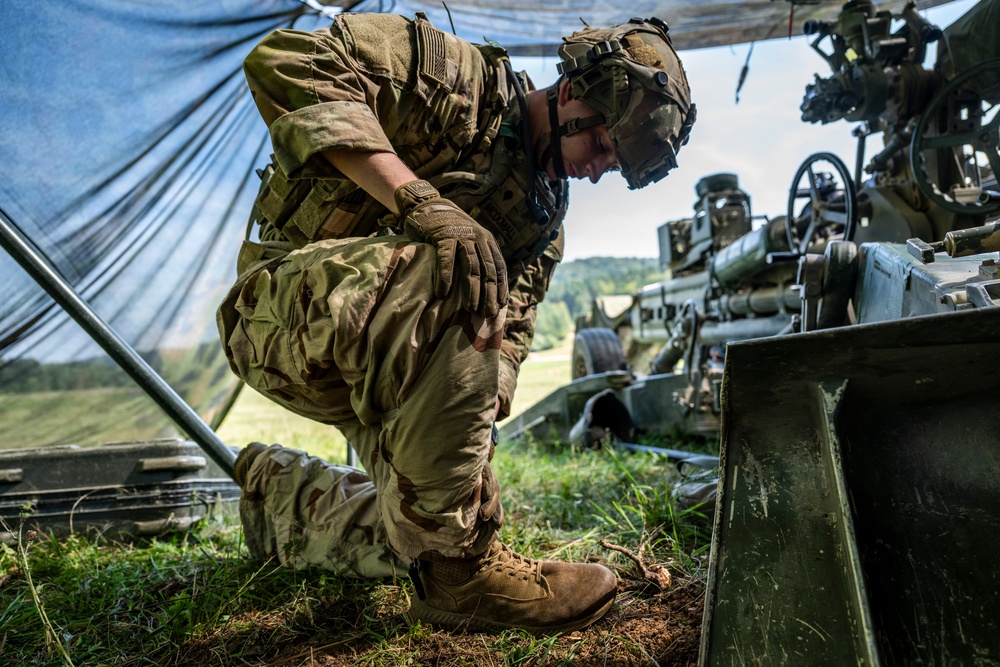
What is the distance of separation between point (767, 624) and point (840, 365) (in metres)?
0.37

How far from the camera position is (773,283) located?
4.05 meters

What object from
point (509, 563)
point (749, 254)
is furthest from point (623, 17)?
point (509, 563)

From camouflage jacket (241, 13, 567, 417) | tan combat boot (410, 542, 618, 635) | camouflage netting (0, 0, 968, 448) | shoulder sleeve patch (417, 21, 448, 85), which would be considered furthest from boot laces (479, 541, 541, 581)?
camouflage netting (0, 0, 968, 448)

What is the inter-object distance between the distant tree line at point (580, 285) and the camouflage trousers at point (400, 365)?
13.3 metres

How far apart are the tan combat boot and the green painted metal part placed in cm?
52

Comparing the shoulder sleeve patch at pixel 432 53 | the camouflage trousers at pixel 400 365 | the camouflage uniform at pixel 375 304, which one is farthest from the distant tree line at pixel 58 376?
the shoulder sleeve patch at pixel 432 53

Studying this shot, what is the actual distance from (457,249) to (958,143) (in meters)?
2.57

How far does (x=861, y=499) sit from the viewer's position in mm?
946

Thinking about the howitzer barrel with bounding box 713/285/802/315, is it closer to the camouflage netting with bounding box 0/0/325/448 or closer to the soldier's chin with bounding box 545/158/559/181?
the soldier's chin with bounding box 545/158/559/181

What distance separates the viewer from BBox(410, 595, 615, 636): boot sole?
137cm

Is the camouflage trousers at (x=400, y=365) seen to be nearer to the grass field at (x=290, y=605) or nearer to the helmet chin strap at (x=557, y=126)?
the grass field at (x=290, y=605)

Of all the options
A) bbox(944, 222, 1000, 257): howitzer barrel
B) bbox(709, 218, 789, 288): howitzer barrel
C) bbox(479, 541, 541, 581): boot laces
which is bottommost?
bbox(479, 541, 541, 581): boot laces

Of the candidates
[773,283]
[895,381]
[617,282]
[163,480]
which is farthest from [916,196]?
[617,282]

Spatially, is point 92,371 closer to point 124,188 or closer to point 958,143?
point 124,188
